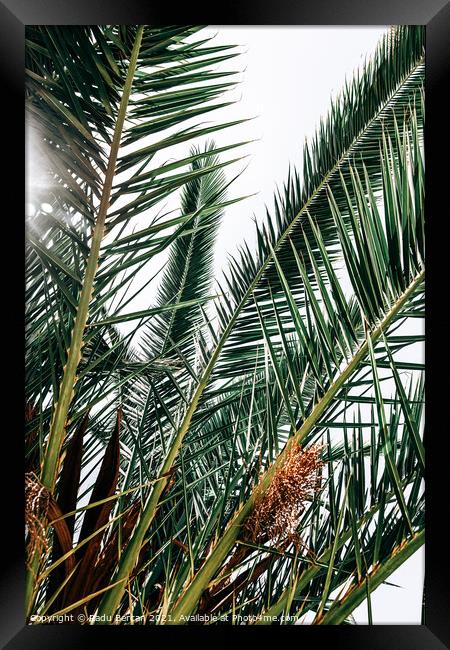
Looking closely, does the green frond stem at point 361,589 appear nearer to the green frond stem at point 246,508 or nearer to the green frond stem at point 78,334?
the green frond stem at point 246,508

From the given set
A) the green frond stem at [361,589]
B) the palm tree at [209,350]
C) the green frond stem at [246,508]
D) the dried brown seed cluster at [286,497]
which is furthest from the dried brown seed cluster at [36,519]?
the green frond stem at [361,589]

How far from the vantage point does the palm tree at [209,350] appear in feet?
3.41

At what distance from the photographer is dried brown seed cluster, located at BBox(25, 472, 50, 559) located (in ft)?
3.46

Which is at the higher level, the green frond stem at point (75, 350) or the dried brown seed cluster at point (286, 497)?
the green frond stem at point (75, 350)

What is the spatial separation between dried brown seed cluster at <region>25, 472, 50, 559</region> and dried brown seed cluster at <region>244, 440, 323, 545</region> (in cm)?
42

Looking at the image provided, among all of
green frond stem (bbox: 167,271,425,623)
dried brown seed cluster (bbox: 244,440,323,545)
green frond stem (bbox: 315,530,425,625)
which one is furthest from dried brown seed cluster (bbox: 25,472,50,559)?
green frond stem (bbox: 315,530,425,625)

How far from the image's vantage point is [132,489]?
1.05 m

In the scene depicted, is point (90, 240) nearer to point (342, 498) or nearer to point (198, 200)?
point (198, 200)

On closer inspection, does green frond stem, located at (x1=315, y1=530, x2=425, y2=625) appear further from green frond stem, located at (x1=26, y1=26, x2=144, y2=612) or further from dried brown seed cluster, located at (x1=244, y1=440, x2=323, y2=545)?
green frond stem, located at (x1=26, y1=26, x2=144, y2=612)
